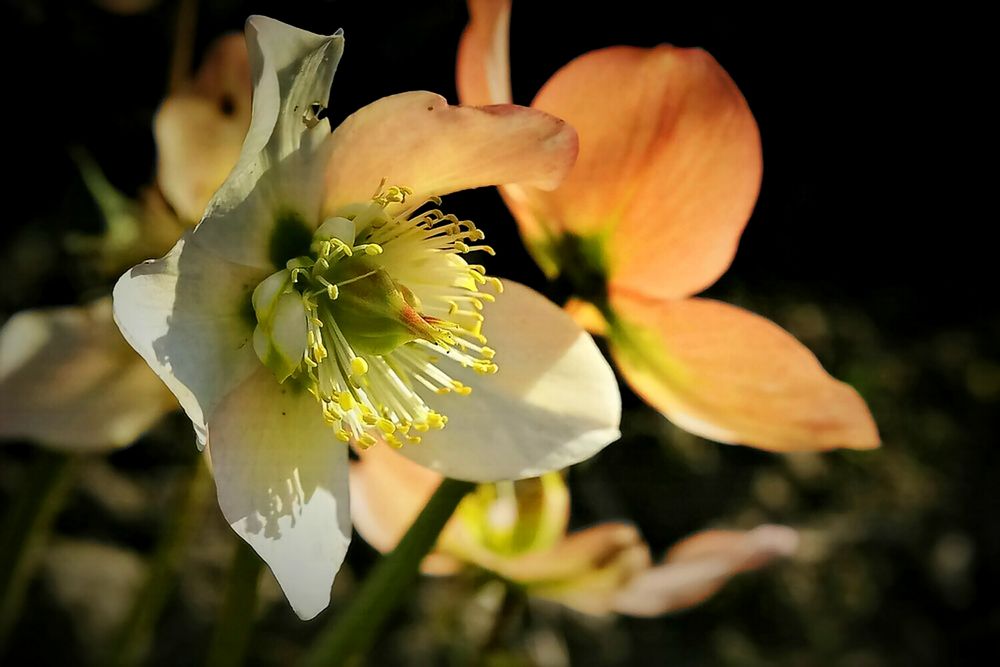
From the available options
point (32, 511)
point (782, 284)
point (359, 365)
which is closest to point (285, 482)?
point (359, 365)

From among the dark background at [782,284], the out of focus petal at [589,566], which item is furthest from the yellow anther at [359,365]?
the dark background at [782,284]

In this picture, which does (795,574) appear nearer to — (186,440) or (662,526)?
(662,526)

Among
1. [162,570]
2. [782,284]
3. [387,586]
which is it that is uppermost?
[387,586]

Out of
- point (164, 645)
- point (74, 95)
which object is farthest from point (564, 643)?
point (74, 95)

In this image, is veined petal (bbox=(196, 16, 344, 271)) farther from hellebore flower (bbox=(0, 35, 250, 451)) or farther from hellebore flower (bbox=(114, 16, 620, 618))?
hellebore flower (bbox=(0, 35, 250, 451))

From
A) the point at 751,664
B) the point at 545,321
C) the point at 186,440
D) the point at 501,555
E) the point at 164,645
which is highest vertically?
the point at 545,321

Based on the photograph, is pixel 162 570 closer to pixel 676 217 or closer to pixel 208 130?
pixel 208 130
